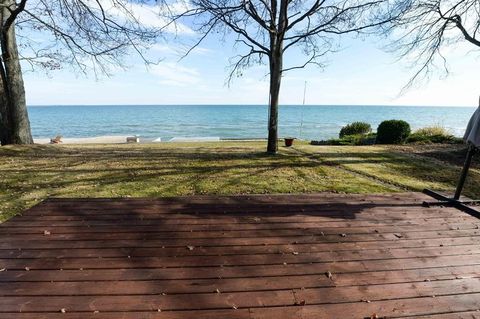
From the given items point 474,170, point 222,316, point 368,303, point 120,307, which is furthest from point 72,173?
point 474,170

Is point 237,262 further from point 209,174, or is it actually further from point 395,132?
point 395,132

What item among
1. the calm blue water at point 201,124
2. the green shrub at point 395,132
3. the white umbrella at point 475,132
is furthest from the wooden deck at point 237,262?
the calm blue water at point 201,124

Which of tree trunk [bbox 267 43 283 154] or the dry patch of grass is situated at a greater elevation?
tree trunk [bbox 267 43 283 154]

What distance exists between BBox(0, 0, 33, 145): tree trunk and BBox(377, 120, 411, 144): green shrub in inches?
640

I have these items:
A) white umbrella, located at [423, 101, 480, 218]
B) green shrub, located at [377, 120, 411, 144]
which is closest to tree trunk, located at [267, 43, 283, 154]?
white umbrella, located at [423, 101, 480, 218]

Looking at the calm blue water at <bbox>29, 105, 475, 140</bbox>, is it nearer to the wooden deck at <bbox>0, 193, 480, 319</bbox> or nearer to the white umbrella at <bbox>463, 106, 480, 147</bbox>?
the white umbrella at <bbox>463, 106, 480, 147</bbox>

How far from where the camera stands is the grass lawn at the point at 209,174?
6.18 metres

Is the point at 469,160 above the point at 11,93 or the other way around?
the other way around

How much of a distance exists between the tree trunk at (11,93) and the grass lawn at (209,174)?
115 centimetres

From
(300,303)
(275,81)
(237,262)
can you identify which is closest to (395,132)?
(275,81)

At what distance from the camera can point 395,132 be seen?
15.8m

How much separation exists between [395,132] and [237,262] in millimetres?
15372

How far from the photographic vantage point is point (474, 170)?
870 centimetres

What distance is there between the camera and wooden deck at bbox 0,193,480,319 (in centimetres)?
230
